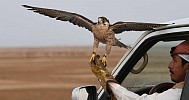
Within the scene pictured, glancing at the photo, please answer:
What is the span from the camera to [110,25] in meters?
2.98

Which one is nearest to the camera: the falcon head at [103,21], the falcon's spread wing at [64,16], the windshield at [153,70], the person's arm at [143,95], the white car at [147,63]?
the person's arm at [143,95]

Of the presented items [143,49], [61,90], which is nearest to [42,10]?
[143,49]

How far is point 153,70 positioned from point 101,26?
122cm

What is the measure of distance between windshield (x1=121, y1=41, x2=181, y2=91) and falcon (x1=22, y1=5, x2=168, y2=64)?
2.23ft

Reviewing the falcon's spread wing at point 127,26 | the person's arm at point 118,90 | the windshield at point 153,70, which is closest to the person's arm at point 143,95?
the person's arm at point 118,90

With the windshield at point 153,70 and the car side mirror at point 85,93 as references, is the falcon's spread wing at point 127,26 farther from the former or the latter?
the windshield at point 153,70

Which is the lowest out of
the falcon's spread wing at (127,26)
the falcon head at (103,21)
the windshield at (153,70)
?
the windshield at (153,70)

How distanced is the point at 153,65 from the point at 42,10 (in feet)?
3.85

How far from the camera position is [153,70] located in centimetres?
408

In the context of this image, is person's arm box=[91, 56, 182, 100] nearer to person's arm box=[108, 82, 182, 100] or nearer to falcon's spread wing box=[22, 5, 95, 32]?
person's arm box=[108, 82, 182, 100]

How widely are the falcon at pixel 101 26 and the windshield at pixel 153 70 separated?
680mm

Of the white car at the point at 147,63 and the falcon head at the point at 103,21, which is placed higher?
the falcon head at the point at 103,21

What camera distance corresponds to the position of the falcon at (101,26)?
9.70 feet

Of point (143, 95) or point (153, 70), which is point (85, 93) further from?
point (153, 70)
